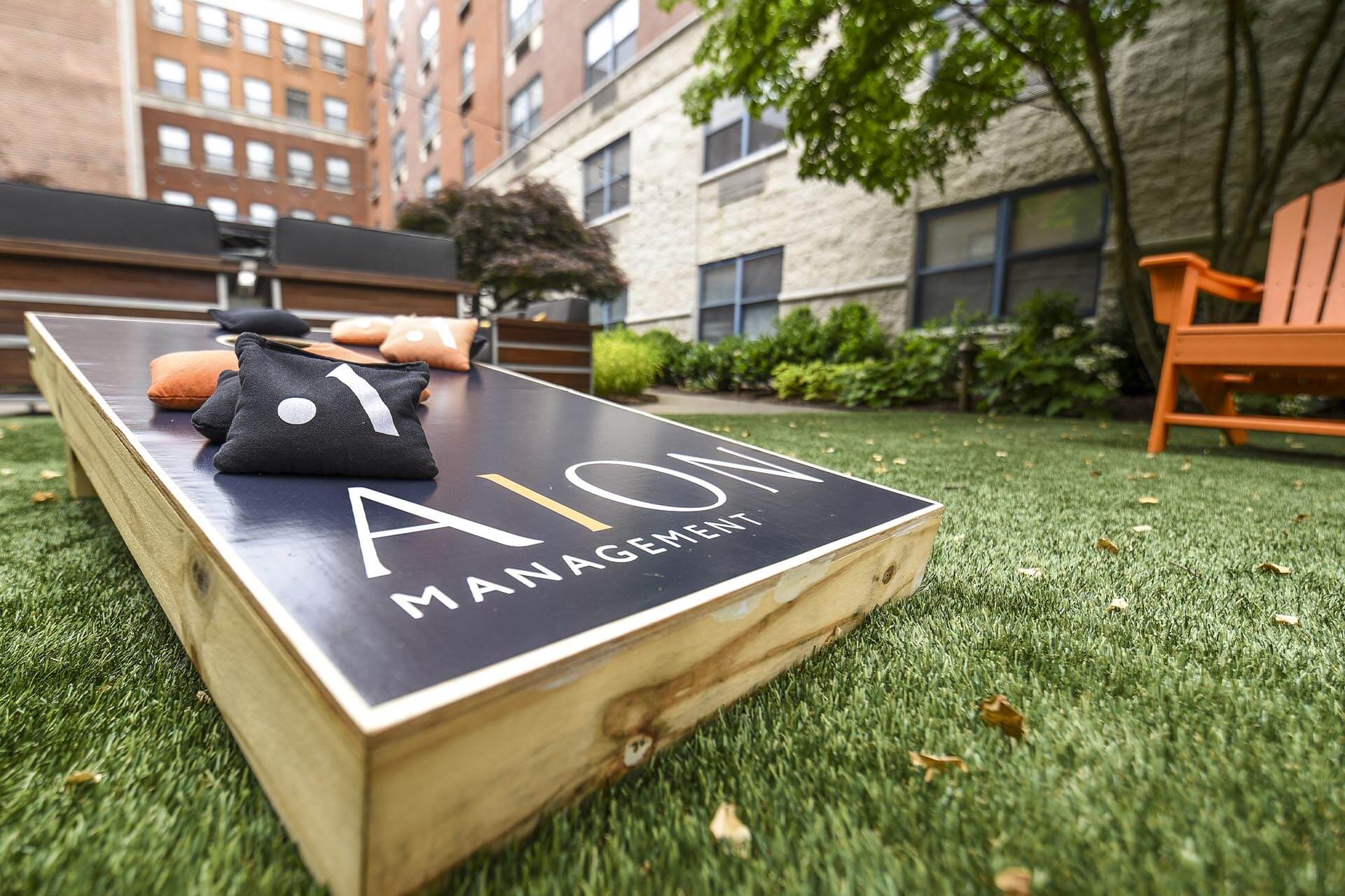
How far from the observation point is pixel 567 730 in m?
0.53

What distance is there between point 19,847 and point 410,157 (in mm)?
21921

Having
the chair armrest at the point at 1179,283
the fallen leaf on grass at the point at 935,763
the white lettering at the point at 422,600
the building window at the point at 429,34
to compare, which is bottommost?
the fallen leaf on grass at the point at 935,763

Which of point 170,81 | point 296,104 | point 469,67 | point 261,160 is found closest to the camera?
point 469,67

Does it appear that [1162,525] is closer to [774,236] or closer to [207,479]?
[207,479]

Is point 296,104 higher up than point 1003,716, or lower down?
higher up

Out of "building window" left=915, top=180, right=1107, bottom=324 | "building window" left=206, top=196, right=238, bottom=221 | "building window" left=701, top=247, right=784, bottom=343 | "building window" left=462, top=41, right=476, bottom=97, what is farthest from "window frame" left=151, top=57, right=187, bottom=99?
"building window" left=915, top=180, right=1107, bottom=324

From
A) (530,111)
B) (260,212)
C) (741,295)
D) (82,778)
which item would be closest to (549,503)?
(82,778)

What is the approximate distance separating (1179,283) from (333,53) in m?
25.6

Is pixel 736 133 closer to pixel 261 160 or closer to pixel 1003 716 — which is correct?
pixel 1003 716

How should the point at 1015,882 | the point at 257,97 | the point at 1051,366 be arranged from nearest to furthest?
the point at 1015,882 → the point at 1051,366 → the point at 257,97

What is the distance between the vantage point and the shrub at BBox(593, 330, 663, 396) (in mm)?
5941

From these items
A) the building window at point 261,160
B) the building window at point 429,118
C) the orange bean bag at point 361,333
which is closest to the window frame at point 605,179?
the building window at point 429,118

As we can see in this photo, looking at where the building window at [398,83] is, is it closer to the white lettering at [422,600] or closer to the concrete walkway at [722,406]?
the concrete walkway at [722,406]

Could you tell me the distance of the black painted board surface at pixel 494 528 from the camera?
1.81 ft
